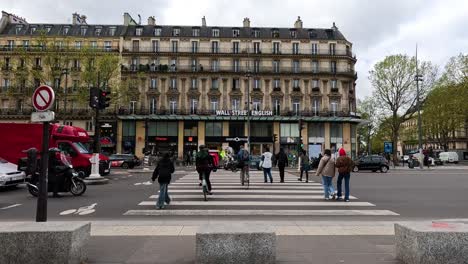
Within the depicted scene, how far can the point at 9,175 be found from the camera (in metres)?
14.7

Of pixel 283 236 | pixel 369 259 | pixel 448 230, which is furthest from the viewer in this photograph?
pixel 283 236

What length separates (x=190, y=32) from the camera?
60906 millimetres

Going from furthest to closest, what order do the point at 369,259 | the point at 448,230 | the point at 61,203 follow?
1. the point at 61,203
2. the point at 369,259
3. the point at 448,230

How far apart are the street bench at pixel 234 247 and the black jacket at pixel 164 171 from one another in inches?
→ 225

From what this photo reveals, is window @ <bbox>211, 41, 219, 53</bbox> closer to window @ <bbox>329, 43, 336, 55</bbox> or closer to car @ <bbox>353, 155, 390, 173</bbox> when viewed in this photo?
window @ <bbox>329, 43, 336, 55</bbox>

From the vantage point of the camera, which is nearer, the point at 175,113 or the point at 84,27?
the point at 175,113

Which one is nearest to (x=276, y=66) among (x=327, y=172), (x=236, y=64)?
(x=236, y=64)

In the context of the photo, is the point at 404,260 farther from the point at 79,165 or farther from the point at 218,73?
the point at 218,73

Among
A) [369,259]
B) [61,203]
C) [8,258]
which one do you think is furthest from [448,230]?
[61,203]

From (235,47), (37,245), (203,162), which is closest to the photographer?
(37,245)

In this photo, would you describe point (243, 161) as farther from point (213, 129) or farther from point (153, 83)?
point (153, 83)

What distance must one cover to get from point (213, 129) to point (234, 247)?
5119cm

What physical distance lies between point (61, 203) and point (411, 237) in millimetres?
9890

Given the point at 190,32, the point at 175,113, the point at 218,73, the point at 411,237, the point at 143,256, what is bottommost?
the point at 143,256
